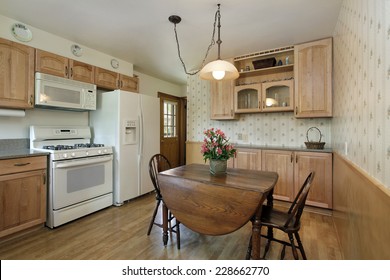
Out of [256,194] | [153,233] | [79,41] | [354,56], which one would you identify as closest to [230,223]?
[256,194]

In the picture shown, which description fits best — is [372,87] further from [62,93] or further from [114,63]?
[114,63]

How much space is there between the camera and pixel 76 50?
9.50ft

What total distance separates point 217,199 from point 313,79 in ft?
7.56

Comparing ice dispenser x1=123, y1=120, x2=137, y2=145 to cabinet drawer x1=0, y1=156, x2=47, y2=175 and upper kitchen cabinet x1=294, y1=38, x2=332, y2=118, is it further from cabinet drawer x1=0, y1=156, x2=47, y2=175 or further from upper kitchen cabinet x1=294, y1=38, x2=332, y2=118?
upper kitchen cabinet x1=294, y1=38, x2=332, y2=118

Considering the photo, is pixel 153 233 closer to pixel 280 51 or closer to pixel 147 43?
pixel 147 43

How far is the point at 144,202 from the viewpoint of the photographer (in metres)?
3.20

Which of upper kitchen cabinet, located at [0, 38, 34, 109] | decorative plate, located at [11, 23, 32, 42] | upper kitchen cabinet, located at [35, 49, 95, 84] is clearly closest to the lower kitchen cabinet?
upper kitchen cabinet, located at [35, 49, 95, 84]

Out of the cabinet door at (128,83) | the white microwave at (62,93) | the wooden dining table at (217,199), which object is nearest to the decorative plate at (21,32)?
the white microwave at (62,93)

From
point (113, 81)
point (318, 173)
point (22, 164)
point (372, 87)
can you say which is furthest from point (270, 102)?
point (22, 164)

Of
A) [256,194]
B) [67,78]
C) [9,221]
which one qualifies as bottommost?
[9,221]

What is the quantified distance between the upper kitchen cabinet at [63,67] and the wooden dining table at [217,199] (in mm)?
1986

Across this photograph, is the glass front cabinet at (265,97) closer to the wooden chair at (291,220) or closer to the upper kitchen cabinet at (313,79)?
the upper kitchen cabinet at (313,79)

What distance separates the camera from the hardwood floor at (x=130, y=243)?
180 centimetres

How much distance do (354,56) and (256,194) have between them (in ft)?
3.83
